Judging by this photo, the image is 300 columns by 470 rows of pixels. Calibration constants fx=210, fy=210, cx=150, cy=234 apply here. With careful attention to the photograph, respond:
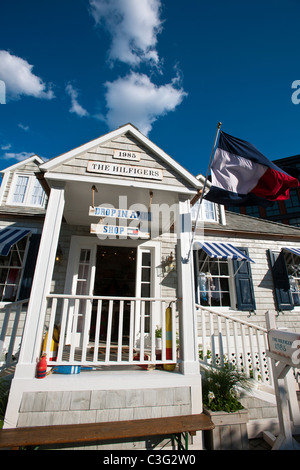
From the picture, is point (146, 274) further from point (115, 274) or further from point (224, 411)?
point (224, 411)

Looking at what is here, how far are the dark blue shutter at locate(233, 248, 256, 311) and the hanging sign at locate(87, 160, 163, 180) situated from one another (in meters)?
4.05

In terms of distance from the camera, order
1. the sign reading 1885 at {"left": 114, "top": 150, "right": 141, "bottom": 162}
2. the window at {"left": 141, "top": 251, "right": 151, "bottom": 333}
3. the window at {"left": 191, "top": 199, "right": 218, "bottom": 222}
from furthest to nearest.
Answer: the window at {"left": 191, "top": 199, "right": 218, "bottom": 222}
the window at {"left": 141, "top": 251, "right": 151, "bottom": 333}
the sign reading 1885 at {"left": 114, "top": 150, "right": 141, "bottom": 162}

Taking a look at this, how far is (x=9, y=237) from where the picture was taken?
5230mm

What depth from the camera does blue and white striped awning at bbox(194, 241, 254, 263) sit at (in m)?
5.70

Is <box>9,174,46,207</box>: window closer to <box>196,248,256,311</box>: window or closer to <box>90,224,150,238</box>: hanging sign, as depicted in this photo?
<box>90,224,150,238</box>: hanging sign

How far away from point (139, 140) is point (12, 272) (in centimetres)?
464

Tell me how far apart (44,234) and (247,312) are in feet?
18.9

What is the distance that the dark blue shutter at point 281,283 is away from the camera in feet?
21.0

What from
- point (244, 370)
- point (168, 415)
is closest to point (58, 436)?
point (168, 415)

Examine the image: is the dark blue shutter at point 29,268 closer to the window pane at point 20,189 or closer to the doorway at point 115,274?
Result: the window pane at point 20,189

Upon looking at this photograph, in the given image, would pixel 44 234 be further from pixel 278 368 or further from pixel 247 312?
pixel 247 312

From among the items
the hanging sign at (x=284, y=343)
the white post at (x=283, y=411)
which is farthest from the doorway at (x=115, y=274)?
the white post at (x=283, y=411)

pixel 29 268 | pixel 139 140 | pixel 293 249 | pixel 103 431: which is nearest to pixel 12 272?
pixel 29 268

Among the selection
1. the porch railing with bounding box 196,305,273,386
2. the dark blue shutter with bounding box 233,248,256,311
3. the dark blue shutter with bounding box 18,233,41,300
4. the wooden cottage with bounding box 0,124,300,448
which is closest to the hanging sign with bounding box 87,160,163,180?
the wooden cottage with bounding box 0,124,300,448
